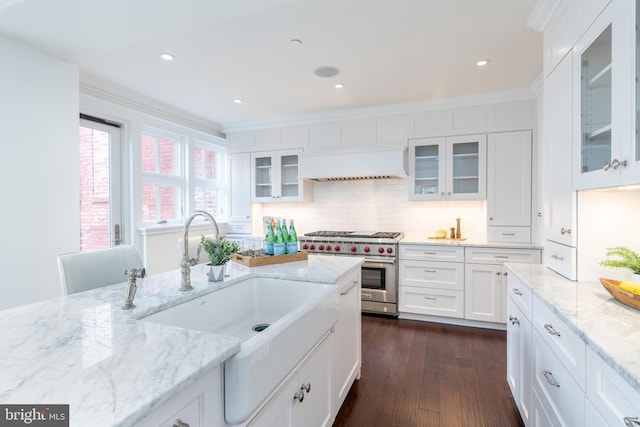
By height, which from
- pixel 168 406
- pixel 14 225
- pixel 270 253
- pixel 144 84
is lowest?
pixel 168 406

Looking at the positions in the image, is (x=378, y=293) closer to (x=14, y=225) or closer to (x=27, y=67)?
(x=14, y=225)

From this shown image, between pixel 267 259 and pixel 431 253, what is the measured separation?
220 centimetres

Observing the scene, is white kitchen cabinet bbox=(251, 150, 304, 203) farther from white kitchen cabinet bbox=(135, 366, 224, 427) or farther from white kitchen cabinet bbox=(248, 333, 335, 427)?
white kitchen cabinet bbox=(135, 366, 224, 427)

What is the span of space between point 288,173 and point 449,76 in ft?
7.94

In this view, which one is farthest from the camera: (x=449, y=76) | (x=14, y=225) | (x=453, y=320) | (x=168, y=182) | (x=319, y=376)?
(x=168, y=182)

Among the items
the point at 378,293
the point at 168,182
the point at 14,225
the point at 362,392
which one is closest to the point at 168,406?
the point at 362,392

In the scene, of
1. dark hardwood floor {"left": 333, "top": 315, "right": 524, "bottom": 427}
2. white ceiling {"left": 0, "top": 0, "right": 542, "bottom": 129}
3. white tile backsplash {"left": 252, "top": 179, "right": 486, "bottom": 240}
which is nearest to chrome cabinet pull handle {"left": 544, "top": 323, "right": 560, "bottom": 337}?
dark hardwood floor {"left": 333, "top": 315, "right": 524, "bottom": 427}

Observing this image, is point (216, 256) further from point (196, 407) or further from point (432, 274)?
point (432, 274)

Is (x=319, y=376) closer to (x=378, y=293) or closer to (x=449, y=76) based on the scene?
(x=378, y=293)

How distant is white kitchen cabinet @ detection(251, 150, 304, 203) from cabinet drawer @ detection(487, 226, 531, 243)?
2406 mm

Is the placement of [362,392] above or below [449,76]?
below

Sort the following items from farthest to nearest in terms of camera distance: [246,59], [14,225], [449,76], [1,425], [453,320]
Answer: [453,320], [449,76], [246,59], [14,225], [1,425]

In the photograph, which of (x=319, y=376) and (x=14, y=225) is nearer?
(x=319, y=376)

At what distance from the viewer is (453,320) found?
351 centimetres
